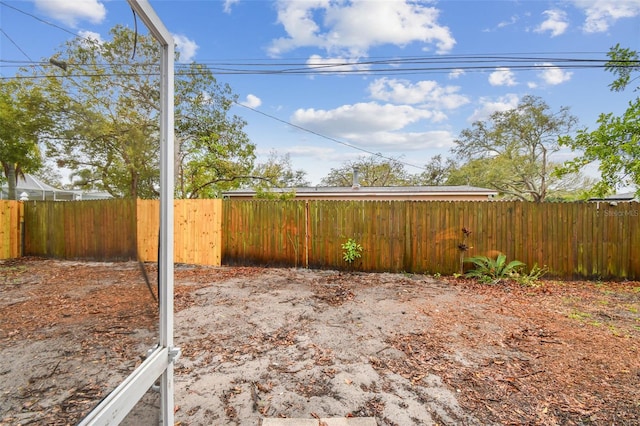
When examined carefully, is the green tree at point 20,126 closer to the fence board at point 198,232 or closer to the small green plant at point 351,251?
the small green plant at point 351,251

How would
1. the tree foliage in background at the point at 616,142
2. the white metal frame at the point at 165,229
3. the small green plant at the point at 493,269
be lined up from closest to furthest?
the white metal frame at the point at 165,229
the tree foliage in background at the point at 616,142
the small green plant at the point at 493,269

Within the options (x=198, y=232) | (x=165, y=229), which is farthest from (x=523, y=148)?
(x=165, y=229)

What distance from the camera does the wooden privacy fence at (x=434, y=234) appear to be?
5391 millimetres

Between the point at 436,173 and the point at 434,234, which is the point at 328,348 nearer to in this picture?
the point at 434,234

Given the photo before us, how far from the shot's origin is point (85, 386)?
2.48ft

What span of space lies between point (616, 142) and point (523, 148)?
10.5 meters

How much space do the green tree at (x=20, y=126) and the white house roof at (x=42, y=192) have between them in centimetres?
1

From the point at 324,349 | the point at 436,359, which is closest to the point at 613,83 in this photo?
the point at 436,359

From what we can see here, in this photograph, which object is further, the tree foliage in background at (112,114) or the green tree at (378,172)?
the green tree at (378,172)

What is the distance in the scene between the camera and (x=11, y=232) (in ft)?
2.65

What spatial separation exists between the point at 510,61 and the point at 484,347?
7.97m

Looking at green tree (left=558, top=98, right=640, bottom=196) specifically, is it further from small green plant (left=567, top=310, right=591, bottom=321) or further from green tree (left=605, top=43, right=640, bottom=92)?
small green plant (left=567, top=310, right=591, bottom=321)

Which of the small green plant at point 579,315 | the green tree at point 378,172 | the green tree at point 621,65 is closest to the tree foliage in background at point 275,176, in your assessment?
the green tree at point 378,172

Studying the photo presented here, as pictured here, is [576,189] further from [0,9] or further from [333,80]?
[0,9]
